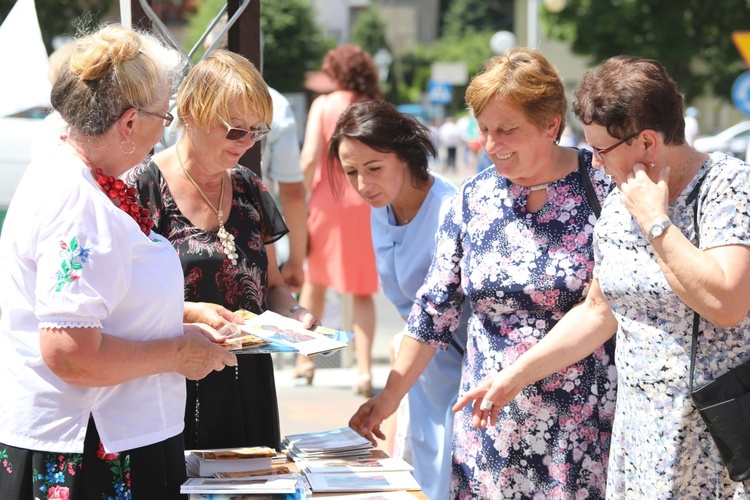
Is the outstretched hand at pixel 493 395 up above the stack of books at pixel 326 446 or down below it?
above

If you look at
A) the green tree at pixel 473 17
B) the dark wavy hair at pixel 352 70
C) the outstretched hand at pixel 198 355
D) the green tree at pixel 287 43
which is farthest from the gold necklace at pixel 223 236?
the green tree at pixel 473 17

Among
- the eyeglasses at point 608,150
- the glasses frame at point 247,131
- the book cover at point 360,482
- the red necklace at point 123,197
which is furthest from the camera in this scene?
the glasses frame at point 247,131

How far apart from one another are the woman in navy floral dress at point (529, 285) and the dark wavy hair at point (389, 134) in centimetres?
49

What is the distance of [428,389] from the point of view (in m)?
3.46

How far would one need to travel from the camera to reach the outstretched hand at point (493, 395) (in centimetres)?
275

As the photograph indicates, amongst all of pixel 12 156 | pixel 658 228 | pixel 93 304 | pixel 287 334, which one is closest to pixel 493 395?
pixel 287 334

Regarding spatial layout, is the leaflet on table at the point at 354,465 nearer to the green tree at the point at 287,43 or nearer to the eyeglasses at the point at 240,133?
the eyeglasses at the point at 240,133

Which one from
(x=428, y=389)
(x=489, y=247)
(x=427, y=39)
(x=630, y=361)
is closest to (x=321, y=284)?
(x=428, y=389)

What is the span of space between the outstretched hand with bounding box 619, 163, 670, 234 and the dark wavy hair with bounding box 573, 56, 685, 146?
10 cm

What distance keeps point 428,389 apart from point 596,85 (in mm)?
1369

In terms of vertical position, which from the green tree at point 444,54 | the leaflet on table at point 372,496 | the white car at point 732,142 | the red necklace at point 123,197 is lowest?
the leaflet on table at point 372,496

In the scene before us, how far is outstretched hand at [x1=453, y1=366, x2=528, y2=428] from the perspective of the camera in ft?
9.03

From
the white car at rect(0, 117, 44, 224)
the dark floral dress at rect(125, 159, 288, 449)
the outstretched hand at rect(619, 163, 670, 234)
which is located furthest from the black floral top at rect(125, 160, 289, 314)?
the white car at rect(0, 117, 44, 224)

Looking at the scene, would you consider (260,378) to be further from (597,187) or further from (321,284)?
(321,284)
